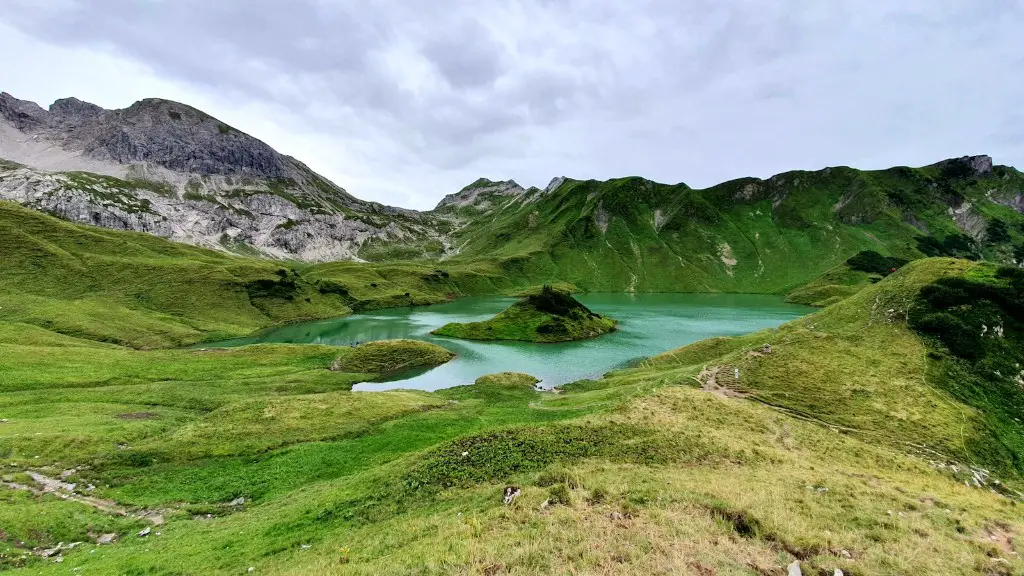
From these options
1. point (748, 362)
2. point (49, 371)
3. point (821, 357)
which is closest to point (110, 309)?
point (49, 371)

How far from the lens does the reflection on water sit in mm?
74375

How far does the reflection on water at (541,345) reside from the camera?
74.4 metres

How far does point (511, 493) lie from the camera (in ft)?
64.1

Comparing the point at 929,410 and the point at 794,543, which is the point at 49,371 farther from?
the point at 929,410

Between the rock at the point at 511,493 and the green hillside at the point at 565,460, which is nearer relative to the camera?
the green hillside at the point at 565,460

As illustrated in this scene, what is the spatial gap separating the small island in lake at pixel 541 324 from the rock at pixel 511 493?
83.9 meters

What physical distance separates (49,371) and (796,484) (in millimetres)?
80094

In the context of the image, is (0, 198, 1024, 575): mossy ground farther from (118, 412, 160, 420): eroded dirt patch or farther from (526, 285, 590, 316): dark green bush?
(526, 285, 590, 316): dark green bush

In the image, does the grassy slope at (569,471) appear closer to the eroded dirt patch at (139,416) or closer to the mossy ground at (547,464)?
the mossy ground at (547,464)

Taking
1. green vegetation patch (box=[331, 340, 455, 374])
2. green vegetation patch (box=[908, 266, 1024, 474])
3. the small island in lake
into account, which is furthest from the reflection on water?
green vegetation patch (box=[908, 266, 1024, 474])

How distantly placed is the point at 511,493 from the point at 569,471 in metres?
3.89

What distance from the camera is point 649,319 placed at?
137 metres

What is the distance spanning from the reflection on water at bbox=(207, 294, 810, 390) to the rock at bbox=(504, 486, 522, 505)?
46.9 meters

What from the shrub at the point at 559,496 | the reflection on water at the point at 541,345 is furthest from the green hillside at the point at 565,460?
the reflection on water at the point at 541,345
